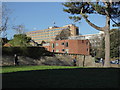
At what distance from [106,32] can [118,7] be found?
2.98m

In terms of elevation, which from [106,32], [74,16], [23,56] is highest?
[74,16]

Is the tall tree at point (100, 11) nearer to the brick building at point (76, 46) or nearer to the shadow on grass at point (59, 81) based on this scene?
the shadow on grass at point (59, 81)

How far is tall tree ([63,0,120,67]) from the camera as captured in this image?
20406mm

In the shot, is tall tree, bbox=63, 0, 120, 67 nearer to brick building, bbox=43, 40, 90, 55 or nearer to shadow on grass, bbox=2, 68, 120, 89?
shadow on grass, bbox=2, 68, 120, 89

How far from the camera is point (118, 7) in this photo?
68.0ft

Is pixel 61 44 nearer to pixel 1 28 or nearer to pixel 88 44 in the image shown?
pixel 88 44

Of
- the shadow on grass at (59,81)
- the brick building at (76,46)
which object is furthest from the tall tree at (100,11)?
the brick building at (76,46)

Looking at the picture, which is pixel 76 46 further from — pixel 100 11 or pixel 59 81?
pixel 59 81

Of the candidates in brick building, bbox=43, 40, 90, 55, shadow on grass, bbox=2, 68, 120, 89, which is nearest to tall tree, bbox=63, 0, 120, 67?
shadow on grass, bbox=2, 68, 120, 89

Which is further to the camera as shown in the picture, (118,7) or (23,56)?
(23,56)

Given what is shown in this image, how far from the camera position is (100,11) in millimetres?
20625

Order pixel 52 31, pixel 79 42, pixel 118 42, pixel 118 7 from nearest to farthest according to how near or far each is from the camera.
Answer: pixel 118 7, pixel 118 42, pixel 79 42, pixel 52 31

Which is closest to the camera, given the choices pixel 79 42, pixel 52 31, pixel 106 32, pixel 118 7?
pixel 118 7

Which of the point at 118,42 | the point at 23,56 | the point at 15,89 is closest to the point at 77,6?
the point at 23,56
